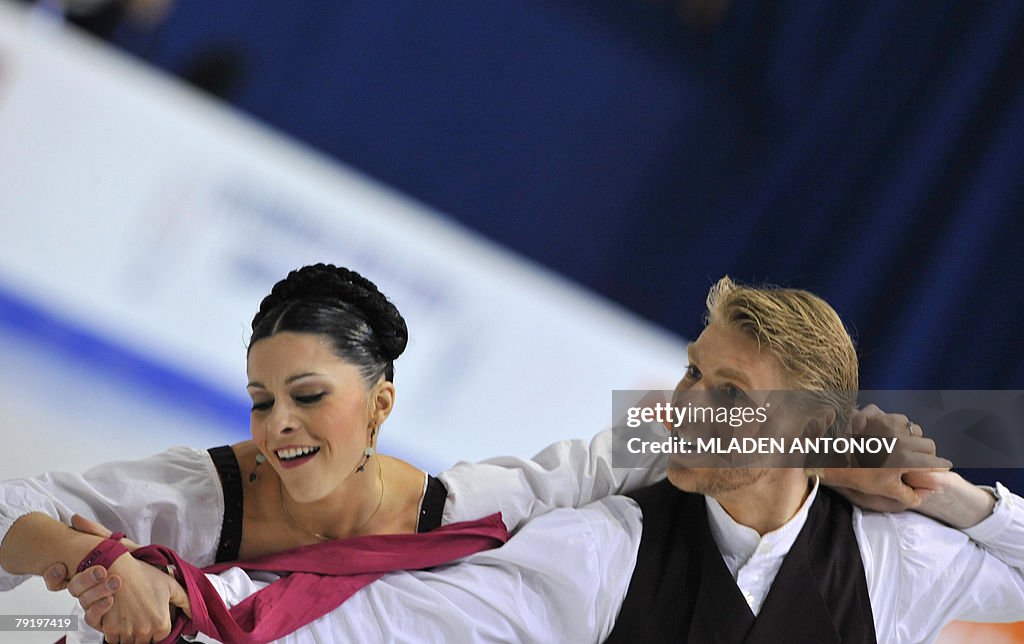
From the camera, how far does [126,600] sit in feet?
5.48

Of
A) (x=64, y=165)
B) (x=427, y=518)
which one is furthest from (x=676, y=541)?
(x=64, y=165)

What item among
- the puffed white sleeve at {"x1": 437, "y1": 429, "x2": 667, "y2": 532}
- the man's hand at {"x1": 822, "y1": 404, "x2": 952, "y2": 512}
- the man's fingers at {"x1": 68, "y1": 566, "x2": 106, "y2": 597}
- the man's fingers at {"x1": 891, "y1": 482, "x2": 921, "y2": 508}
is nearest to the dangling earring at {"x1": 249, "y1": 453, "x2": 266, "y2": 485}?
the puffed white sleeve at {"x1": 437, "y1": 429, "x2": 667, "y2": 532}

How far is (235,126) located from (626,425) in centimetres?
219

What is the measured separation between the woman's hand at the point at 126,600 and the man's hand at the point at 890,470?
1.19 meters

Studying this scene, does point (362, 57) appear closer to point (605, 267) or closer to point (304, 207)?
point (304, 207)

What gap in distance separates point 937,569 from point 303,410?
3.81 ft

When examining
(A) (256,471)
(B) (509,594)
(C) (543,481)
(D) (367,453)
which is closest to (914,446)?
(C) (543,481)

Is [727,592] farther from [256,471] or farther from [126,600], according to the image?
[126,600]

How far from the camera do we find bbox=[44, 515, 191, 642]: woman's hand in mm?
1669

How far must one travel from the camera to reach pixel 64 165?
3.69 meters

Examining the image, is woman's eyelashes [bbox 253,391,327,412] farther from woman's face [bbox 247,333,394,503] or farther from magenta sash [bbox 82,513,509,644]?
magenta sash [bbox 82,513,509,644]

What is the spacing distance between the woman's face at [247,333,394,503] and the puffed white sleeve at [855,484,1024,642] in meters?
0.96

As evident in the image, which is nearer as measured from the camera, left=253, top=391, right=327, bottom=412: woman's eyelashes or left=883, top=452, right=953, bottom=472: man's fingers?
left=253, top=391, right=327, bottom=412: woman's eyelashes

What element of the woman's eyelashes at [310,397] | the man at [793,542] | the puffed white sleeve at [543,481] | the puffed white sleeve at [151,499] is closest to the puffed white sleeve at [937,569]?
the man at [793,542]
